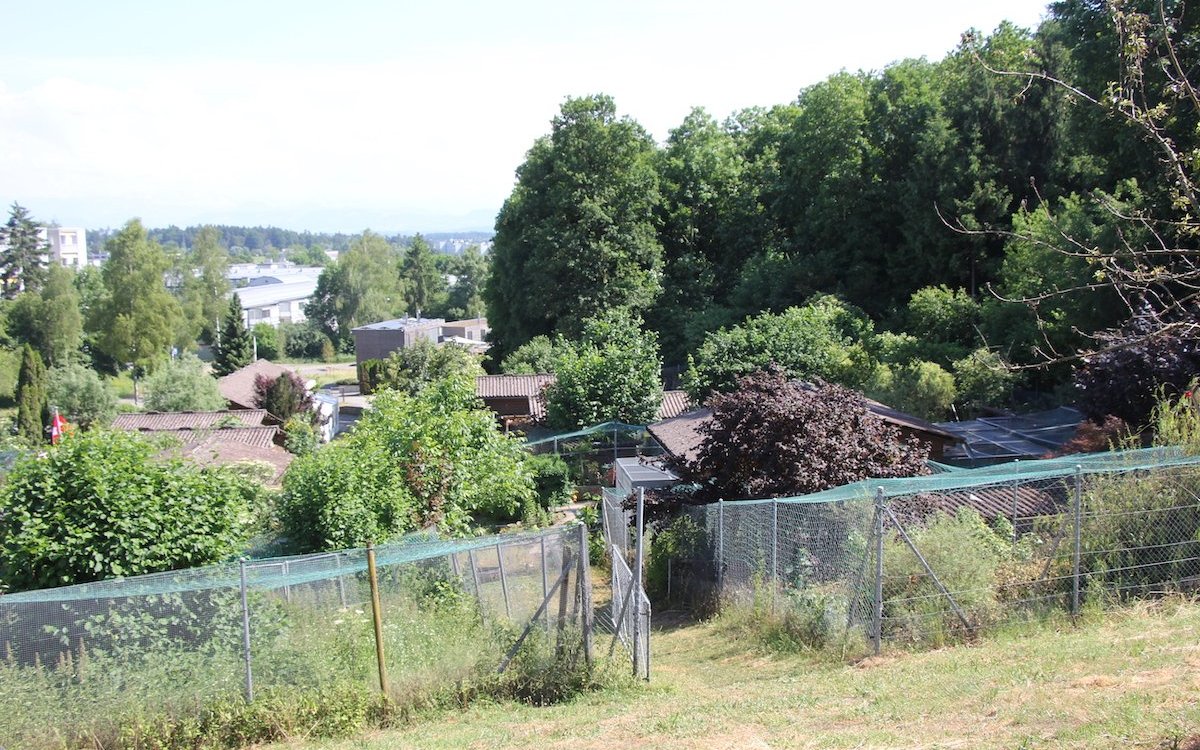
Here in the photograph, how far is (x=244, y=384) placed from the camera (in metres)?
53.8

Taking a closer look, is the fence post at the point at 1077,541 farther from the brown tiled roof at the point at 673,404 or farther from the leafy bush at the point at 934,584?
the brown tiled roof at the point at 673,404

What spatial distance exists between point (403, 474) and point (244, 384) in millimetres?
40666

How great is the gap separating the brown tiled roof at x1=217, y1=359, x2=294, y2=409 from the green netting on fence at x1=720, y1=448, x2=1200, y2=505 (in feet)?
130

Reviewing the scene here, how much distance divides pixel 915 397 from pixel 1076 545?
18486 mm

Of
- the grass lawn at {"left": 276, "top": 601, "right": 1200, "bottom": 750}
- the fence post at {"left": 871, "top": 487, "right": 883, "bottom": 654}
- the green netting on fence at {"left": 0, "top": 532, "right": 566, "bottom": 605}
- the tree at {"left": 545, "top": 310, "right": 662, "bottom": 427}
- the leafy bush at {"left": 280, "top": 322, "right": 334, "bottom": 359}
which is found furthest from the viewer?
the leafy bush at {"left": 280, "top": 322, "right": 334, "bottom": 359}

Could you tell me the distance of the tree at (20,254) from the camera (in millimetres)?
88000

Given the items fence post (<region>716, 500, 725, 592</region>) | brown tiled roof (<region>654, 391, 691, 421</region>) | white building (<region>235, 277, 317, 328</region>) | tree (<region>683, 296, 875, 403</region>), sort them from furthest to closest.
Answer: white building (<region>235, 277, 317, 328</region>), brown tiled roof (<region>654, 391, 691, 421</region>), tree (<region>683, 296, 875, 403</region>), fence post (<region>716, 500, 725, 592</region>)

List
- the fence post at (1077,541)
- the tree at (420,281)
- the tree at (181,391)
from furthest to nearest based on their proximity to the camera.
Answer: the tree at (420,281) < the tree at (181,391) < the fence post at (1077,541)

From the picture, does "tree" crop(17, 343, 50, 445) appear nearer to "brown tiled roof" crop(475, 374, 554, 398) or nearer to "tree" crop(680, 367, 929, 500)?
"brown tiled roof" crop(475, 374, 554, 398)

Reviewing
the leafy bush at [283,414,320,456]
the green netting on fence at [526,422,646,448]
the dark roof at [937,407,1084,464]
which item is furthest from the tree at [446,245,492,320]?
the dark roof at [937,407,1084,464]

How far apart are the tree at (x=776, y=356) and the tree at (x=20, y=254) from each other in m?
74.5

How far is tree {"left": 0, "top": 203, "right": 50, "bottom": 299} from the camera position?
289ft

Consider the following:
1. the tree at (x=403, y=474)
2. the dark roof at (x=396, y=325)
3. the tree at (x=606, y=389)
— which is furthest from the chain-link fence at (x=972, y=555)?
the dark roof at (x=396, y=325)

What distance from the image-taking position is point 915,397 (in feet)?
91.2
